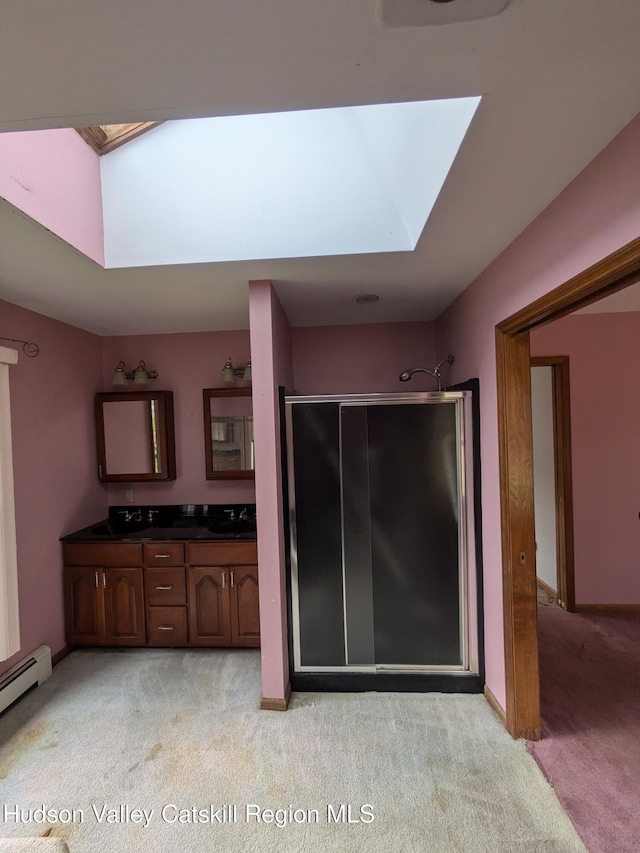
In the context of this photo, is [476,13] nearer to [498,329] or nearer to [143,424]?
[498,329]

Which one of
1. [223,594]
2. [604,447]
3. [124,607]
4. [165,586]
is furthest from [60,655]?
[604,447]

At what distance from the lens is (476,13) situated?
2.40ft

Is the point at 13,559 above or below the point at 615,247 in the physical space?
below

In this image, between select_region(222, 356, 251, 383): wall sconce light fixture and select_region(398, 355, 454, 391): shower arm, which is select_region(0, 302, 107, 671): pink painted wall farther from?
select_region(398, 355, 454, 391): shower arm

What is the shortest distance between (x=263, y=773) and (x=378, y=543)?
1184 mm

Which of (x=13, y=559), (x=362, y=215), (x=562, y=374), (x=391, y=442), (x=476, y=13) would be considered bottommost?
(x=13, y=559)

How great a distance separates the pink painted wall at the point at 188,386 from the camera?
10.6 feet

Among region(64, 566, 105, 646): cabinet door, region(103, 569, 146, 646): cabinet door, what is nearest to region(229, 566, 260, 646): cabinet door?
region(103, 569, 146, 646): cabinet door

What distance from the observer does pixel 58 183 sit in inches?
59.4

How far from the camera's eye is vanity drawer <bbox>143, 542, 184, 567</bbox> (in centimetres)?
266

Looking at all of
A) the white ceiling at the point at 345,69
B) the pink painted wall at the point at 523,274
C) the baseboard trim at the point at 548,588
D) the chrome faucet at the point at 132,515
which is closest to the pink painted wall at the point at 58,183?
the white ceiling at the point at 345,69

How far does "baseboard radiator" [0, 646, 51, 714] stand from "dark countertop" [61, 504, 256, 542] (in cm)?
71

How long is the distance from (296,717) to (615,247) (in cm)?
249

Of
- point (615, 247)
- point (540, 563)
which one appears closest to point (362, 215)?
point (615, 247)
